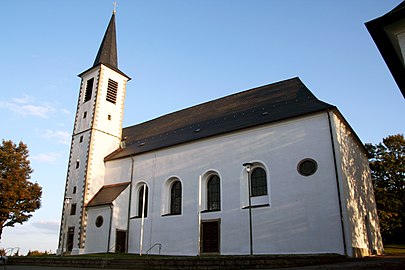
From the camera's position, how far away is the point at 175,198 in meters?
21.6

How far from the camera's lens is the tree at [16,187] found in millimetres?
27641

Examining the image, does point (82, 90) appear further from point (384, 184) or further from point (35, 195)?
point (384, 184)

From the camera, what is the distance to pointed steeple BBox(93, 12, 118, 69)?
2995 centimetres

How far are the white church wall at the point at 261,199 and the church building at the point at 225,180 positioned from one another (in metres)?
0.05

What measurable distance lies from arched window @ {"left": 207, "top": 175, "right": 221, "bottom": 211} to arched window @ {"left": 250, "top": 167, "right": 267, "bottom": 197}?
2.31 meters

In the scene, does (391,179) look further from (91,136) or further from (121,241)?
(91,136)

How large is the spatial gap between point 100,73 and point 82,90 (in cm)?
265

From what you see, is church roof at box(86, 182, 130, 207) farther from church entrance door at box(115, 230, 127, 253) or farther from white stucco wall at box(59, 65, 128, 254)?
church entrance door at box(115, 230, 127, 253)

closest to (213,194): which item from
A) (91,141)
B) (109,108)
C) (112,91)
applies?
(91,141)

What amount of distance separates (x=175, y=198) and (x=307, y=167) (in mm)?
8776

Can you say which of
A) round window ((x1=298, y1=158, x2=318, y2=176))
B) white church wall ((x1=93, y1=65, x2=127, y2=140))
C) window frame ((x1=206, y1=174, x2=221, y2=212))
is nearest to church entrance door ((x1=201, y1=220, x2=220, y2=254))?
window frame ((x1=206, y1=174, x2=221, y2=212))

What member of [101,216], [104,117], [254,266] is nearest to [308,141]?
[254,266]

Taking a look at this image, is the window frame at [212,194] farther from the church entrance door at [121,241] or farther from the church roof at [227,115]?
the church entrance door at [121,241]

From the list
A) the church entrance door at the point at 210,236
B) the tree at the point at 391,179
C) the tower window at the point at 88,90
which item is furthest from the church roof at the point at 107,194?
the tree at the point at 391,179
